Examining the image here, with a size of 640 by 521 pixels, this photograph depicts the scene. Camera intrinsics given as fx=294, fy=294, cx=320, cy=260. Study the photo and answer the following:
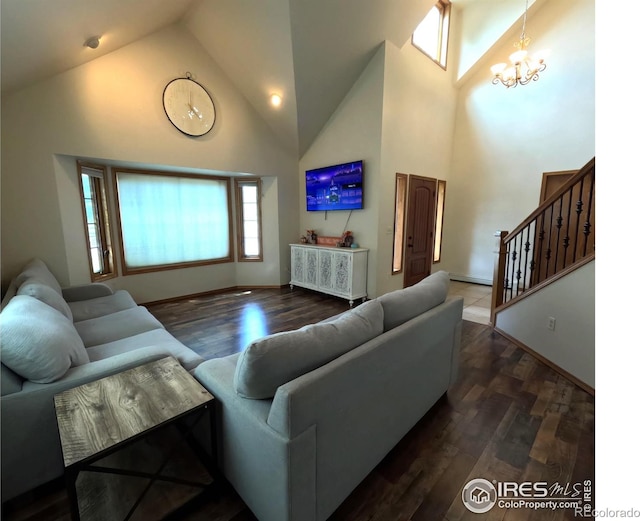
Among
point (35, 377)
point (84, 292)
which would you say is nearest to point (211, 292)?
point (84, 292)

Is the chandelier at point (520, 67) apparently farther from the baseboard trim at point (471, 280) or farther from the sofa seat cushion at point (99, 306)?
the sofa seat cushion at point (99, 306)

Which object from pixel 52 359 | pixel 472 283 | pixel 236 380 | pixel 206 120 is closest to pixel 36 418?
pixel 52 359

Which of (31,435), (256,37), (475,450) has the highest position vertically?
(256,37)

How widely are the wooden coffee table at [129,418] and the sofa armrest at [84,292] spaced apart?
7.01ft

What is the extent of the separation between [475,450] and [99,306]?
3431 millimetres

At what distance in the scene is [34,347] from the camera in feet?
4.52

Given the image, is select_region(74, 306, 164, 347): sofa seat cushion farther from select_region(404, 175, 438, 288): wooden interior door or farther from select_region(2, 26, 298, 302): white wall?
select_region(404, 175, 438, 288): wooden interior door

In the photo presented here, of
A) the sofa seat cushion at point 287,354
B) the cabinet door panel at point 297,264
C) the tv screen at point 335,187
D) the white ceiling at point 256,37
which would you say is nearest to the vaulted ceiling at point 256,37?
the white ceiling at point 256,37

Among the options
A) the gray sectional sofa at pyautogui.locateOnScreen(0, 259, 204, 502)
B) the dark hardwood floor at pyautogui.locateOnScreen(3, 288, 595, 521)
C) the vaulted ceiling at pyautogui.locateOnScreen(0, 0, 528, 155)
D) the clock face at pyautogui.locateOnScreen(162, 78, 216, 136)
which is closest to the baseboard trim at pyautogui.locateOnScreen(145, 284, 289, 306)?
the dark hardwood floor at pyautogui.locateOnScreen(3, 288, 595, 521)

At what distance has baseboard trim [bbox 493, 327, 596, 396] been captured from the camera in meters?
2.32

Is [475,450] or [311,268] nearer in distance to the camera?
[475,450]

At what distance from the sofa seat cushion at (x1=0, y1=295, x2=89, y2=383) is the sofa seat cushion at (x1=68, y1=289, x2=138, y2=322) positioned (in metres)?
1.28

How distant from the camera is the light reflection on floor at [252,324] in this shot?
3.33 metres

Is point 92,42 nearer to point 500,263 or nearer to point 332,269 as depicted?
point 332,269
